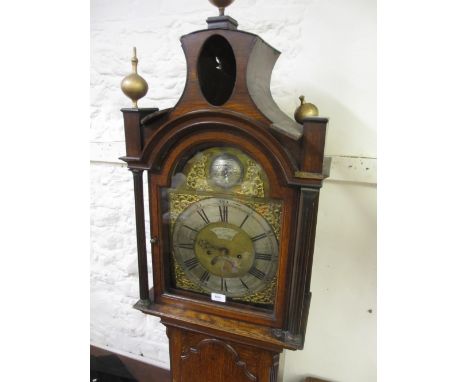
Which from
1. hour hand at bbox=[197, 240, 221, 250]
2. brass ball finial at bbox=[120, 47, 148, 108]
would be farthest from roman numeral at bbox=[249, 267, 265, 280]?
brass ball finial at bbox=[120, 47, 148, 108]

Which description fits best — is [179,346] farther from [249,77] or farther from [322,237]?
[249,77]

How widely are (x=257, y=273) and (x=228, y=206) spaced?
8.5 inches

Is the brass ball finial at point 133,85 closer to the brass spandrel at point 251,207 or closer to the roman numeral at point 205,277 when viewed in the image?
the brass spandrel at point 251,207

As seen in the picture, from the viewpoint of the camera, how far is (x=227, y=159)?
81 centimetres

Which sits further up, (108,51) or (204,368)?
(108,51)

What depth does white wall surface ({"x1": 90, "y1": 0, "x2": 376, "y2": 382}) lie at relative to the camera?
40.1 inches

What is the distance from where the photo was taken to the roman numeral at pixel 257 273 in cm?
86

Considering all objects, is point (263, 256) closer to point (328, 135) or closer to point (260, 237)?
point (260, 237)

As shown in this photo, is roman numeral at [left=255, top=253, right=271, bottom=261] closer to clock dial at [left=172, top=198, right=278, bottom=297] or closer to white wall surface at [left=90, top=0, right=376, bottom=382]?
clock dial at [left=172, top=198, right=278, bottom=297]

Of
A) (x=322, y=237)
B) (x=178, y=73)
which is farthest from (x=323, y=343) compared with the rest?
(x=178, y=73)

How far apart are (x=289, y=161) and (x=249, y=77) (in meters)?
0.24

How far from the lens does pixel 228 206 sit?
842 millimetres

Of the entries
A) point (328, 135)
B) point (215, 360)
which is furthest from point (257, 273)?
point (328, 135)

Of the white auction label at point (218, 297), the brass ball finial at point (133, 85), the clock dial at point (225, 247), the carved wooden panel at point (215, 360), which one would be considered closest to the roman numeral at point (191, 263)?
the clock dial at point (225, 247)
